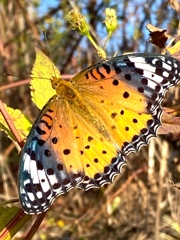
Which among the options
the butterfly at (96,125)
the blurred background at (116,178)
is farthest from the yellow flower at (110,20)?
the blurred background at (116,178)

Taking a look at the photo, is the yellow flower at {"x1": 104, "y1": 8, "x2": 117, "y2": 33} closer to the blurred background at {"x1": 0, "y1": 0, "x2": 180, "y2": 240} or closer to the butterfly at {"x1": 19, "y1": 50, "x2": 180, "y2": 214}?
the butterfly at {"x1": 19, "y1": 50, "x2": 180, "y2": 214}

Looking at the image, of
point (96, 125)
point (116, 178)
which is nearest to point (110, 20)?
point (96, 125)

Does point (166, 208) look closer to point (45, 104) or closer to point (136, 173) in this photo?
point (136, 173)

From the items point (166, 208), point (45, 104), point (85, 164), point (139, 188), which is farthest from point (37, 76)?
point (139, 188)

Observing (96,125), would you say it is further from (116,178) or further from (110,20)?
(116,178)

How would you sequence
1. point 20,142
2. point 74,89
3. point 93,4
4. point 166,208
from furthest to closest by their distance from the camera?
point 93,4 < point 166,208 < point 74,89 < point 20,142

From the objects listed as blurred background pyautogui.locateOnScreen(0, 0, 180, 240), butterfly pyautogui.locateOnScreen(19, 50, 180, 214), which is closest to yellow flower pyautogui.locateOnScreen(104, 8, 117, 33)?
butterfly pyautogui.locateOnScreen(19, 50, 180, 214)
